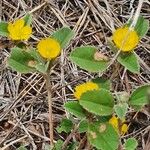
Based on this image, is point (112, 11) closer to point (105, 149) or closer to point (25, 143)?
point (25, 143)

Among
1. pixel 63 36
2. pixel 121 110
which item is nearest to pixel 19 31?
pixel 63 36

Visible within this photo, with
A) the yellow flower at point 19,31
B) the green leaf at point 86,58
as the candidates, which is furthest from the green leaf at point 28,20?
the green leaf at point 86,58

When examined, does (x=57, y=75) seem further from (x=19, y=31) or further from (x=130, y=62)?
(x=130, y=62)

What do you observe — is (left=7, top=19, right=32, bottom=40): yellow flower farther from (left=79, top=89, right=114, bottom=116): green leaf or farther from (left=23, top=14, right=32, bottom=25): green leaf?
(left=79, top=89, right=114, bottom=116): green leaf

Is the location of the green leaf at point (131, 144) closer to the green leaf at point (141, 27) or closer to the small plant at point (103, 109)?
the small plant at point (103, 109)

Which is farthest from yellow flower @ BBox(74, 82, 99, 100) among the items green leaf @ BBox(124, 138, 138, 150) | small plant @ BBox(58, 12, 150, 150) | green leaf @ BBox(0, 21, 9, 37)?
green leaf @ BBox(0, 21, 9, 37)

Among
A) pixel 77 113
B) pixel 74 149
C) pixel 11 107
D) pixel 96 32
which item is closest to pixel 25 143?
pixel 11 107

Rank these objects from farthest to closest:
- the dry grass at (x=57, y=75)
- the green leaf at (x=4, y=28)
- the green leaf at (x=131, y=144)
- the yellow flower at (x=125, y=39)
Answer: the dry grass at (x=57, y=75) → the green leaf at (x=4, y=28) → the green leaf at (x=131, y=144) → the yellow flower at (x=125, y=39)
